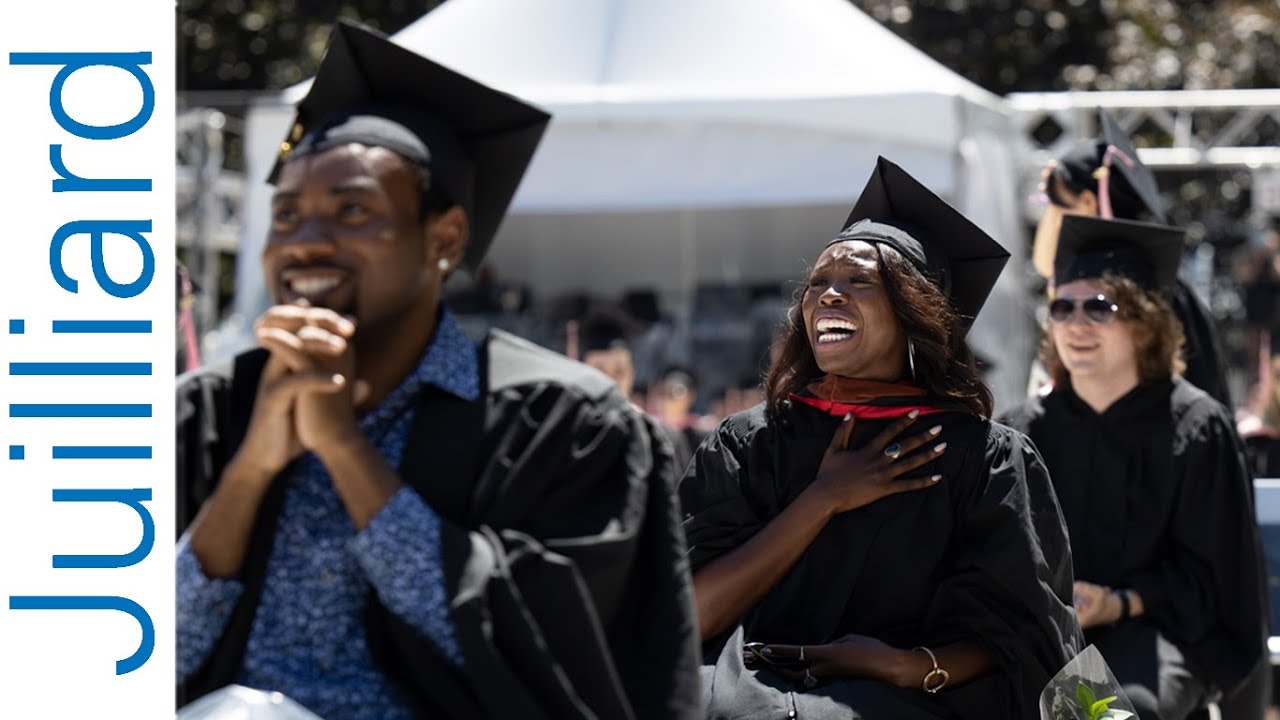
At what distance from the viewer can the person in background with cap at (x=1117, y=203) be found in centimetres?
573

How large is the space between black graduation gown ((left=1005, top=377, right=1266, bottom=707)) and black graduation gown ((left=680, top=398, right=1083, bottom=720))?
108cm

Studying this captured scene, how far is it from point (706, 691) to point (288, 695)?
1.42 meters

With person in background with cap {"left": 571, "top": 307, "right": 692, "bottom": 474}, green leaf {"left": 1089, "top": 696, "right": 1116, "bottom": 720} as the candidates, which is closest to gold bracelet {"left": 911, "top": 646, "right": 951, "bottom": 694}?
green leaf {"left": 1089, "top": 696, "right": 1116, "bottom": 720}

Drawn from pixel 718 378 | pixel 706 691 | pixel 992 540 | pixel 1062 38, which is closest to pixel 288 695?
pixel 706 691

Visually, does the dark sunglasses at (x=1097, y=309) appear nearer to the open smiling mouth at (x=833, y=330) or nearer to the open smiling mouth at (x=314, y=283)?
the open smiling mouth at (x=833, y=330)

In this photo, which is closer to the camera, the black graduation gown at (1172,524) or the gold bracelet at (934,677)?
the gold bracelet at (934,677)

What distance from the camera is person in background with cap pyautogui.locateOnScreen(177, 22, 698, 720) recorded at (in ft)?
8.15

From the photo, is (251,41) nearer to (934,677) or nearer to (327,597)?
(934,677)

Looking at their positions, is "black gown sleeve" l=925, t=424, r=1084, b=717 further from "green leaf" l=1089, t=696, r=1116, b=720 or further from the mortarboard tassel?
the mortarboard tassel

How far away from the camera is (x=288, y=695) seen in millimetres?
2562

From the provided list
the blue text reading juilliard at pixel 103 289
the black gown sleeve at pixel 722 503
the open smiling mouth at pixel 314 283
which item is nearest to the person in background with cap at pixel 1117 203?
the black gown sleeve at pixel 722 503

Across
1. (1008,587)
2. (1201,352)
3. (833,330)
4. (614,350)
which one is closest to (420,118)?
(833,330)

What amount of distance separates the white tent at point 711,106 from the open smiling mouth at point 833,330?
6.03 m

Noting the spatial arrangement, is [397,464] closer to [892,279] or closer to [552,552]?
[552,552]
